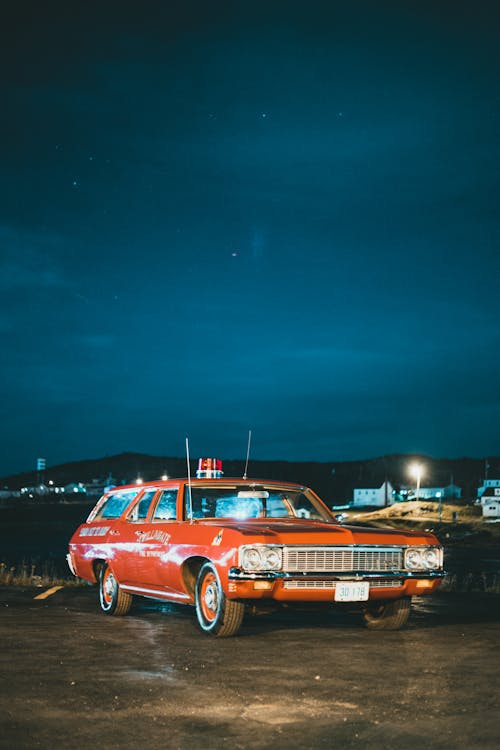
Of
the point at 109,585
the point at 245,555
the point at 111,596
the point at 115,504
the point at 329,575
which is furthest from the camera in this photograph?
the point at 115,504

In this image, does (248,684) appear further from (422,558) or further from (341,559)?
(422,558)

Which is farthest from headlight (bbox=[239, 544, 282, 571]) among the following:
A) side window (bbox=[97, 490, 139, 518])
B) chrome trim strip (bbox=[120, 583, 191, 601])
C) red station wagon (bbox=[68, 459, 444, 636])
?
side window (bbox=[97, 490, 139, 518])

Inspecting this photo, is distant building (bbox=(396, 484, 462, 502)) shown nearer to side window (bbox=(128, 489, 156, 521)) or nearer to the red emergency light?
the red emergency light

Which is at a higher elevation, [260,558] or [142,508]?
[142,508]

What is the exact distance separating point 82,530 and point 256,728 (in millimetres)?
7715

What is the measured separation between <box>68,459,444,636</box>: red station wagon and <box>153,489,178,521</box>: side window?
1 cm

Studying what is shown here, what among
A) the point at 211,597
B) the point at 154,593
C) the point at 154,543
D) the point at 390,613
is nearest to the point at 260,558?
the point at 211,597

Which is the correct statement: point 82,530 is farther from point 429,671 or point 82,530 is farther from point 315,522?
point 429,671

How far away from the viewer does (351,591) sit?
380 inches

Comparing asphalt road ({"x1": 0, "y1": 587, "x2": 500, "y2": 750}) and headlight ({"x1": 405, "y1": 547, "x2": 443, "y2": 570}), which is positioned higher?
headlight ({"x1": 405, "y1": 547, "x2": 443, "y2": 570})

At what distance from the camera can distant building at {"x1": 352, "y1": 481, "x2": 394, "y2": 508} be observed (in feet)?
407

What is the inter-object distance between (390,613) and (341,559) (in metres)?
1.08

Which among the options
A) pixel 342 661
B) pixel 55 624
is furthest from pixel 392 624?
pixel 55 624

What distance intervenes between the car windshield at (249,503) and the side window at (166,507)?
22cm
